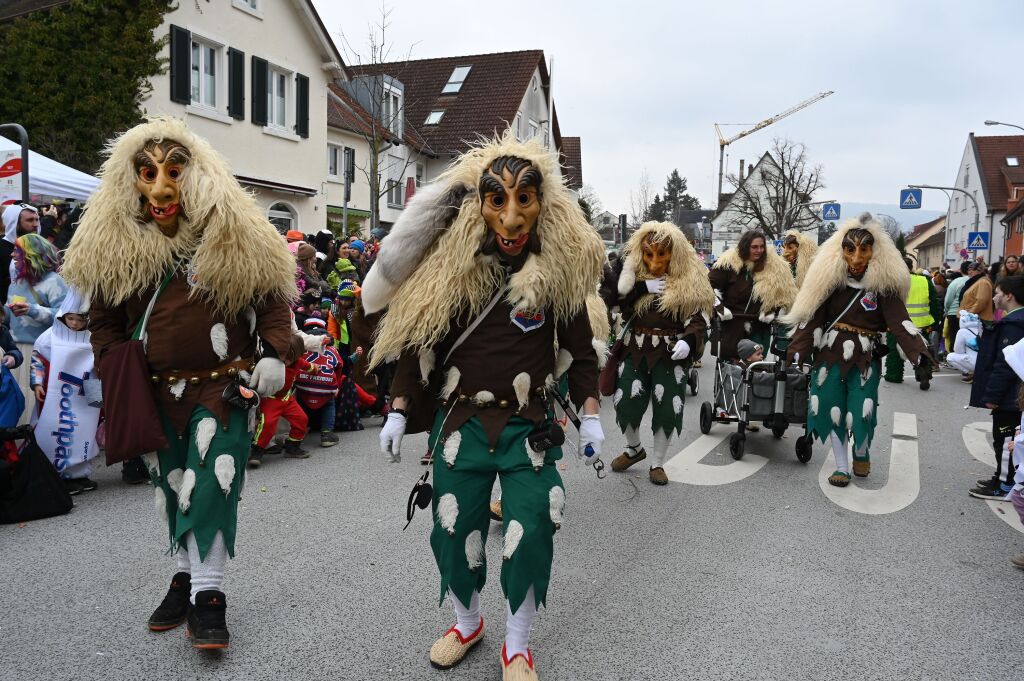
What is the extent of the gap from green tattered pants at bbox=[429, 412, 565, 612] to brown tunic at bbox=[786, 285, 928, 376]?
12.6 ft

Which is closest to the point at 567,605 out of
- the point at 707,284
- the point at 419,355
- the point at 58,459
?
the point at 419,355

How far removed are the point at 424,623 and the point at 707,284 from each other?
3.83m

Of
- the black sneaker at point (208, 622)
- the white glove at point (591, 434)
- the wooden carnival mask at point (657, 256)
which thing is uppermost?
the wooden carnival mask at point (657, 256)

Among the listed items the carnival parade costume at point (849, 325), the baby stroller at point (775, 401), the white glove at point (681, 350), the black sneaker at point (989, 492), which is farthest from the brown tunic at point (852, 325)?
the black sneaker at point (989, 492)

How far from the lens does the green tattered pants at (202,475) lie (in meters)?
3.34

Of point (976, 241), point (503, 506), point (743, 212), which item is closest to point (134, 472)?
point (503, 506)

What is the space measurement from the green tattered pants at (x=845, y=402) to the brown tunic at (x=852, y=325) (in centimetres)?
7

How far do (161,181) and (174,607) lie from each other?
1892 mm

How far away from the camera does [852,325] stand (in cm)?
625

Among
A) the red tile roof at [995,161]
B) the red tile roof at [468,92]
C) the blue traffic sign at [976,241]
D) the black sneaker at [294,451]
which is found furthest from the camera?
the red tile roof at [995,161]

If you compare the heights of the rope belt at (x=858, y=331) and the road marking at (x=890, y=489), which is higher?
the rope belt at (x=858, y=331)

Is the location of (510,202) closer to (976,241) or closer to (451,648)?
(451,648)

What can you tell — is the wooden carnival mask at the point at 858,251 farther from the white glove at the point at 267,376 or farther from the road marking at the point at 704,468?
the white glove at the point at 267,376

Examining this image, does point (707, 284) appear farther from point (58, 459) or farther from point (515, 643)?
point (58, 459)
